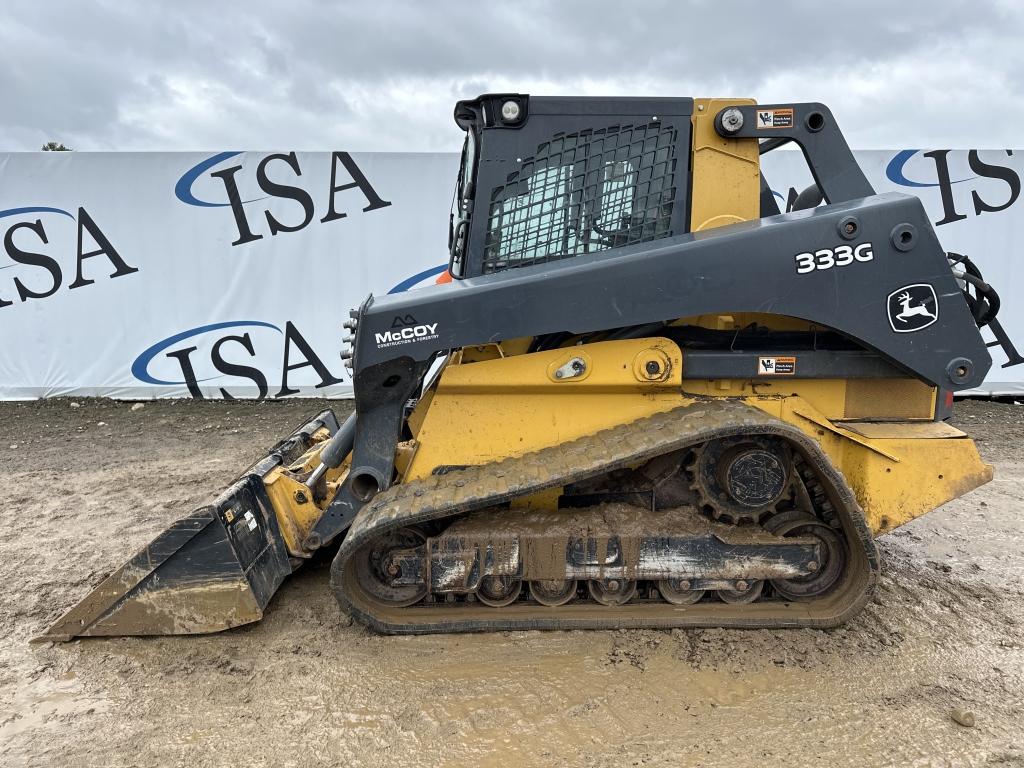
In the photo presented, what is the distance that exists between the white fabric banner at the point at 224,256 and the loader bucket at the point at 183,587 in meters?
5.34

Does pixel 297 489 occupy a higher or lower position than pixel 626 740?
higher

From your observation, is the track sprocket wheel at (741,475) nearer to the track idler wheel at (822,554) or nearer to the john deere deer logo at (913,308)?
the track idler wheel at (822,554)

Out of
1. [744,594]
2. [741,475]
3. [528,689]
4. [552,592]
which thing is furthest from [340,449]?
[744,594]

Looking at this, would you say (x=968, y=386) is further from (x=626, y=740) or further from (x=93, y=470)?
(x=93, y=470)

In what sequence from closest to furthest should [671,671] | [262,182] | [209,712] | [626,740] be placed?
[626,740]
[209,712]
[671,671]
[262,182]

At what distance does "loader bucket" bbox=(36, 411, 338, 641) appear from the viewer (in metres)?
2.85

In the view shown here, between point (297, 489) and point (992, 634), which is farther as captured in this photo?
point (297, 489)

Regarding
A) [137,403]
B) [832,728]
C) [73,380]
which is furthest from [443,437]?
[73,380]

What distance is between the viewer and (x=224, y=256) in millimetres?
7980

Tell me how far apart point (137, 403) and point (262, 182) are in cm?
313

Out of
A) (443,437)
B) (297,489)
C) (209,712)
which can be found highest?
(443,437)

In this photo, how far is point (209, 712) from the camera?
2.50 metres

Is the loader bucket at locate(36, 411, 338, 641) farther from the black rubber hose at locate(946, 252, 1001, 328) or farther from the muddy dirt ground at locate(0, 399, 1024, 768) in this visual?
the black rubber hose at locate(946, 252, 1001, 328)

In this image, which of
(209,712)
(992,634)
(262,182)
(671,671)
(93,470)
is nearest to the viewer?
(209,712)
